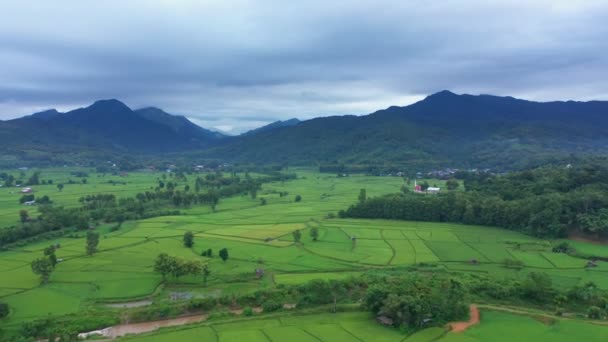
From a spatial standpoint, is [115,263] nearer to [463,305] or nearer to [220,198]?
[463,305]

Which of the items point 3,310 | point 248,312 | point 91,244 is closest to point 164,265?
point 248,312

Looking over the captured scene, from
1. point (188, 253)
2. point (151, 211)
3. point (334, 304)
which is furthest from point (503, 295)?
point (151, 211)

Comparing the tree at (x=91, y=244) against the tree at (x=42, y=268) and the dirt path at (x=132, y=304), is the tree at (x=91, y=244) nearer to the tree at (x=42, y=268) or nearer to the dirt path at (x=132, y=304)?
the tree at (x=42, y=268)

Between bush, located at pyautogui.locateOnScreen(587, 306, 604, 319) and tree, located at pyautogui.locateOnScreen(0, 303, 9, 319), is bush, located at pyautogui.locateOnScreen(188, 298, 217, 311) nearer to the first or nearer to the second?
tree, located at pyautogui.locateOnScreen(0, 303, 9, 319)

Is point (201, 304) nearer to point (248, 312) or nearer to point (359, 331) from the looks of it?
point (248, 312)

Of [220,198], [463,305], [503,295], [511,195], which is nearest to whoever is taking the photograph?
[463,305]

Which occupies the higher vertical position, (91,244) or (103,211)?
(103,211)

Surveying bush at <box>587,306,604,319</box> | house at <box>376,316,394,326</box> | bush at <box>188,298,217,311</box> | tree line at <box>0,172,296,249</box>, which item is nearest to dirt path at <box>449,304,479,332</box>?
house at <box>376,316,394,326</box>

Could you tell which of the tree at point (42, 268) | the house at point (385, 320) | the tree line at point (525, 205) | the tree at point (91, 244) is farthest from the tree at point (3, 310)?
the tree line at point (525, 205)
